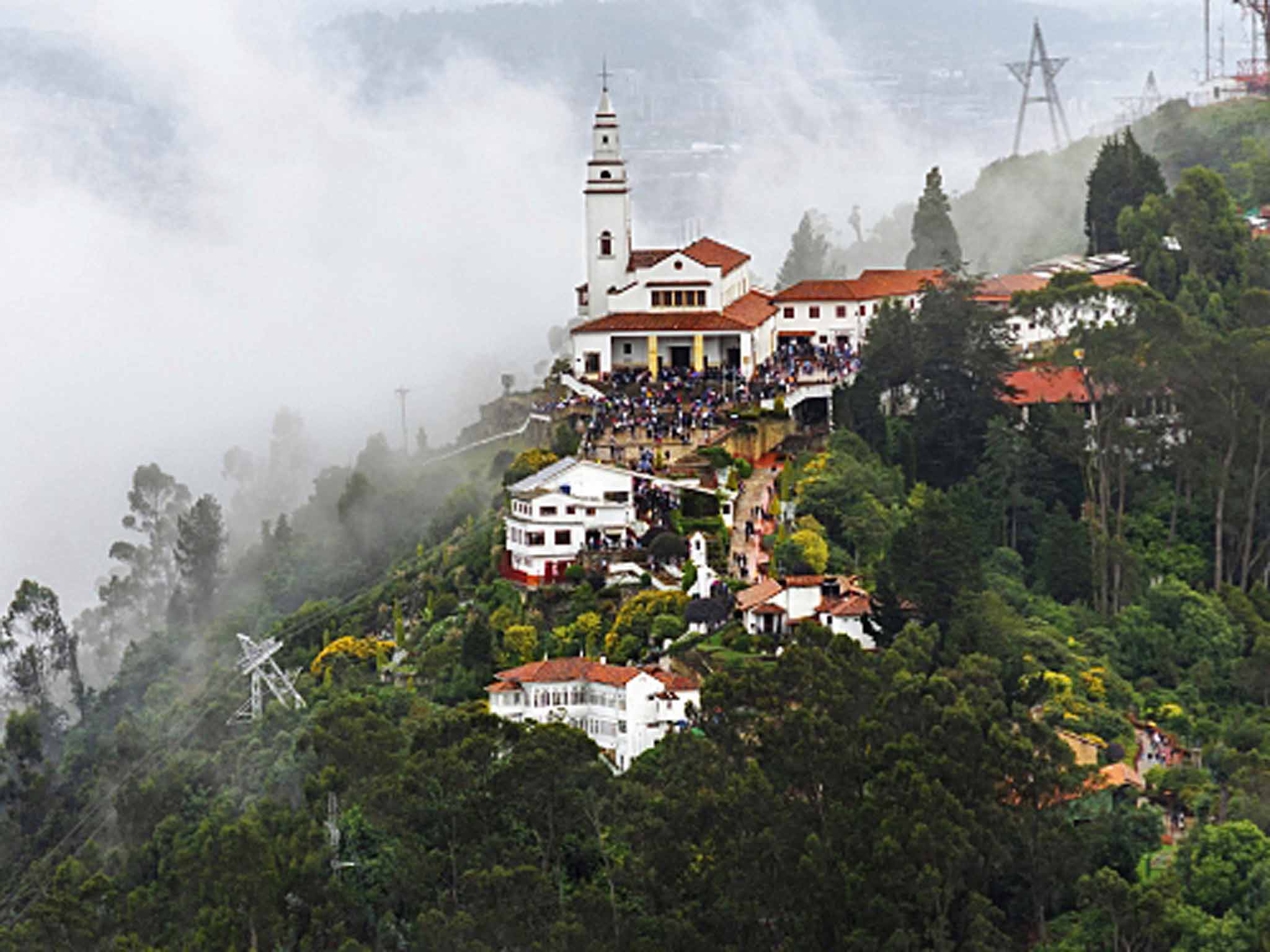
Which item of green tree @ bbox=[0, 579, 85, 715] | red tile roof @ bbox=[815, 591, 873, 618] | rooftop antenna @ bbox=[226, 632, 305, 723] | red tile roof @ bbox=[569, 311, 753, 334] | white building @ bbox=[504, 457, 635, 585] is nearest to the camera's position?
red tile roof @ bbox=[815, 591, 873, 618]

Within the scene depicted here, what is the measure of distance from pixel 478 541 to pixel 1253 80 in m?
55.5

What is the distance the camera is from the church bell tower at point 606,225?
73.4 meters

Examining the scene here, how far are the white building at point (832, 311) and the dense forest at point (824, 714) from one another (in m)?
3.75

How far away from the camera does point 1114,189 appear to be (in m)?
83.6

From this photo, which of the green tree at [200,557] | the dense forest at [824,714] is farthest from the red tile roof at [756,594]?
the green tree at [200,557]

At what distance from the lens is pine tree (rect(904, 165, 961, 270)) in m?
88.3

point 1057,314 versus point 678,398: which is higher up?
point 1057,314

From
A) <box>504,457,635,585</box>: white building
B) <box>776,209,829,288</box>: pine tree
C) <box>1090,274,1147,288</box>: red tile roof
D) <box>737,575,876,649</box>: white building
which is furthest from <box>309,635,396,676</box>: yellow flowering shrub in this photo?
<box>776,209,829,288</box>: pine tree

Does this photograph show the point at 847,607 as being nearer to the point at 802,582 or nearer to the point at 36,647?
the point at 802,582

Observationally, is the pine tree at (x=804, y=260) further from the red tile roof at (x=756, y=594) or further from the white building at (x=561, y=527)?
the red tile roof at (x=756, y=594)

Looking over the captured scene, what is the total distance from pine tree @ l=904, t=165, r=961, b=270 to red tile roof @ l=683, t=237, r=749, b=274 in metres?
12.8

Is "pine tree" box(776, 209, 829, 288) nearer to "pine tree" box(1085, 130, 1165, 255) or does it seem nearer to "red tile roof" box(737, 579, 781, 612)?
"pine tree" box(1085, 130, 1165, 255)

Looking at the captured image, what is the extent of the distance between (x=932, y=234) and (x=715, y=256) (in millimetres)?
17133

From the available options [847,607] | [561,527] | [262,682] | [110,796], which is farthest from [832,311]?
[110,796]
